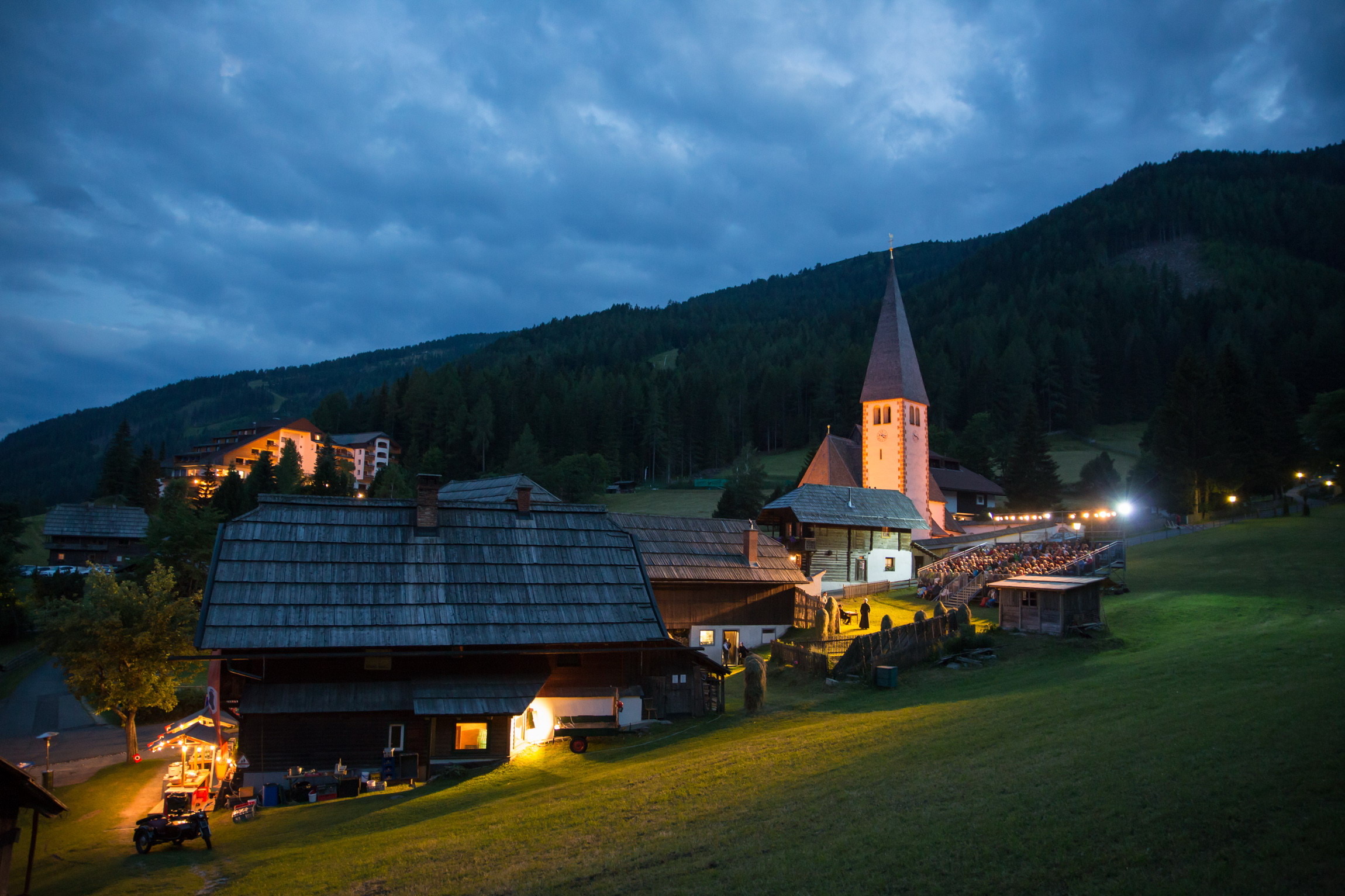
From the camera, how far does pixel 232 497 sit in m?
69.8

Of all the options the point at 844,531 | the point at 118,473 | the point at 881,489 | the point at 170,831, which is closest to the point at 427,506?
the point at 170,831

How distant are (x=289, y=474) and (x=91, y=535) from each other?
18.2 metres

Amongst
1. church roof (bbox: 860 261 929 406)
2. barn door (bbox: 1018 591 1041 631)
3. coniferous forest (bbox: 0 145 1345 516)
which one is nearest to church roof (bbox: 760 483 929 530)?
church roof (bbox: 860 261 929 406)

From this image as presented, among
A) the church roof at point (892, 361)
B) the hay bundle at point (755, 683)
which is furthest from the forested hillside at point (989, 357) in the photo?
the hay bundle at point (755, 683)

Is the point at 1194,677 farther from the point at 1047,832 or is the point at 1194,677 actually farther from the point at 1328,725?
the point at 1047,832

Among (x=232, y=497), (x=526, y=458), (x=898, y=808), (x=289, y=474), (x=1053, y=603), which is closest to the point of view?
(x=898, y=808)

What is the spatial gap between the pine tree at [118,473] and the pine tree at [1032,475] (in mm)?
96595

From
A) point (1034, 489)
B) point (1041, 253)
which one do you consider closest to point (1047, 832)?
point (1034, 489)

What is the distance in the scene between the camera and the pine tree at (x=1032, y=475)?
237 feet

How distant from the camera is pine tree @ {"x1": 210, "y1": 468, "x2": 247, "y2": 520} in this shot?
68438mm

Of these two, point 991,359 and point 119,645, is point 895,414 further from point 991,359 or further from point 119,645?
point 991,359

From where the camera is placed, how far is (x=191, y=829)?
46.8 feet

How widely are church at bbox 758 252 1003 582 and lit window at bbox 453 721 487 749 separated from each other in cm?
2415

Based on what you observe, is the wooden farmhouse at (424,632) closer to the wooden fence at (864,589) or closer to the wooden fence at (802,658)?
the wooden fence at (802,658)
